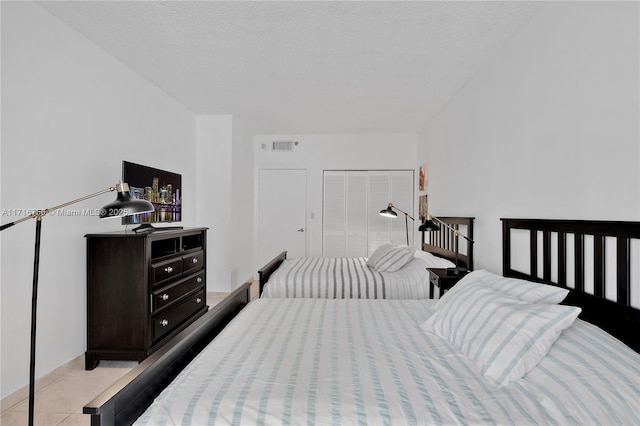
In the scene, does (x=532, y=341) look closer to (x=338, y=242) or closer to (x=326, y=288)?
(x=326, y=288)

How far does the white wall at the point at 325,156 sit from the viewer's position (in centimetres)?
560

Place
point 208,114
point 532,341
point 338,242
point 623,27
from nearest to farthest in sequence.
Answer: point 532,341 < point 623,27 < point 208,114 < point 338,242

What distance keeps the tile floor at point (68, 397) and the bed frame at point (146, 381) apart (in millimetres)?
1035

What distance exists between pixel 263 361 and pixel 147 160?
2.97 m

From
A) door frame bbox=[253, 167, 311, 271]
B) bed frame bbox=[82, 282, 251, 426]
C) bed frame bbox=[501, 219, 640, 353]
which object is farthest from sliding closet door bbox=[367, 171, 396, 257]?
bed frame bbox=[82, 282, 251, 426]

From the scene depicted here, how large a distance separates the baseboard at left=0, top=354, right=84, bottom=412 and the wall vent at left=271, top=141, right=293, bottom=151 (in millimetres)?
3989

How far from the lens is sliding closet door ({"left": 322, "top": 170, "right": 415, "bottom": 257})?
5.62 meters

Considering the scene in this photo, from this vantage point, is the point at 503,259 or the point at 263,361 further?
the point at 503,259

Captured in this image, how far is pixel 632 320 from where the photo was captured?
1.32 metres

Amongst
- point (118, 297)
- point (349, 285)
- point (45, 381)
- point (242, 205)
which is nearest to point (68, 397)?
point (45, 381)

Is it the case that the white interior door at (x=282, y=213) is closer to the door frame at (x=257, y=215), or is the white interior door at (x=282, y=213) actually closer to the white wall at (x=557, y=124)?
the door frame at (x=257, y=215)

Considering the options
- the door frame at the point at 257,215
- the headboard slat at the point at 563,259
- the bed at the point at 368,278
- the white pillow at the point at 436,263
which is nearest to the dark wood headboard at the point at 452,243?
the bed at the point at 368,278

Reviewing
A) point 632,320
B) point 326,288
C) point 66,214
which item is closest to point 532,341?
point 632,320

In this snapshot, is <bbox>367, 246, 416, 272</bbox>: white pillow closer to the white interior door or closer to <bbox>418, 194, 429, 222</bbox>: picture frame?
<bbox>418, 194, 429, 222</bbox>: picture frame
